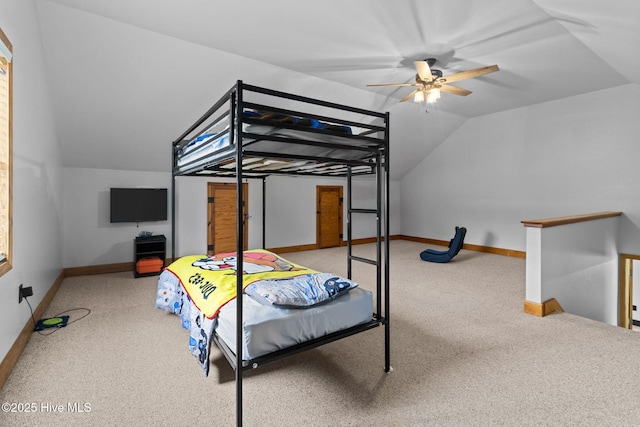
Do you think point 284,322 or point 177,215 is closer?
point 284,322

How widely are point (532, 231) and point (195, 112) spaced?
428 cm

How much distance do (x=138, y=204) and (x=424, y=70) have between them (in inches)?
173

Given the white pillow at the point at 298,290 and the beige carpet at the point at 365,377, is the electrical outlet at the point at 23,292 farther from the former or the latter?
the white pillow at the point at 298,290

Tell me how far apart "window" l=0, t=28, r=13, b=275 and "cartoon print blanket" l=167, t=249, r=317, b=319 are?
3.95ft

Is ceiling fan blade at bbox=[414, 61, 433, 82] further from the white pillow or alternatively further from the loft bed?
the white pillow

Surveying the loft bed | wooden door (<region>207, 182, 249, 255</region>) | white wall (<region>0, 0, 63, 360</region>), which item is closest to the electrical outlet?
white wall (<region>0, 0, 63, 360</region>)

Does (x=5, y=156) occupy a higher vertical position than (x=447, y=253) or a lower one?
higher

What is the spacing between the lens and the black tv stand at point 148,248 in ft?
15.0

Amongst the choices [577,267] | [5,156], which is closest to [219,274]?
[5,156]

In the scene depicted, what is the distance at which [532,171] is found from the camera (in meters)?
5.87

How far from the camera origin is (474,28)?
3.10 meters

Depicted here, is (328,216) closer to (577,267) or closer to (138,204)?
(138,204)

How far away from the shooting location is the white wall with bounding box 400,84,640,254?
15.9 feet

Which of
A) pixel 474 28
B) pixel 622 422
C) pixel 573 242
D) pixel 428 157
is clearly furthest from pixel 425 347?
pixel 428 157
